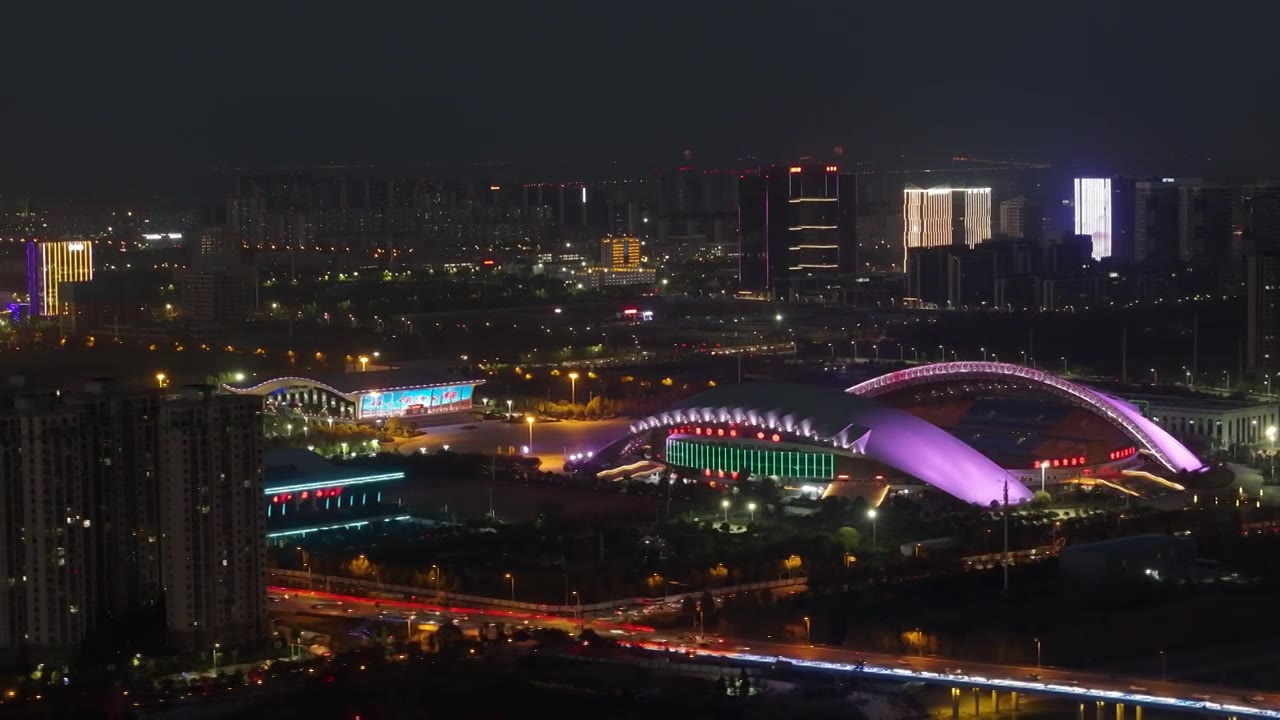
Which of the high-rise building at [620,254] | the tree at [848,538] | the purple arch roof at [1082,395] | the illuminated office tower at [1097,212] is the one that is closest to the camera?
the tree at [848,538]

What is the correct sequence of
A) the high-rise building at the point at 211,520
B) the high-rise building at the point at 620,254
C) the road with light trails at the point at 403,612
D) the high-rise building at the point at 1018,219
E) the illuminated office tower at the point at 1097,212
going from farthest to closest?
the high-rise building at the point at 1018,219, the high-rise building at the point at 620,254, the illuminated office tower at the point at 1097,212, the road with light trails at the point at 403,612, the high-rise building at the point at 211,520

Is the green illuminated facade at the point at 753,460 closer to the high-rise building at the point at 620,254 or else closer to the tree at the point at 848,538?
the tree at the point at 848,538

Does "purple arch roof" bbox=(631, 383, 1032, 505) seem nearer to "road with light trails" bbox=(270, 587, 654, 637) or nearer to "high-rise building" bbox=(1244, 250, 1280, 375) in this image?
"road with light trails" bbox=(270, 587, 654, 637)

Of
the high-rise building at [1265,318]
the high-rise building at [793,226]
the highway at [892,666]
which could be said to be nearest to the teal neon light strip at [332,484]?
the highway at [892,666]

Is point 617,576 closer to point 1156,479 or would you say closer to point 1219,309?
point 1156,479

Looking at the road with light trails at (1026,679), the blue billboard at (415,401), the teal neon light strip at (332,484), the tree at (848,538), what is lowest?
the road with light trails at (1026,679)

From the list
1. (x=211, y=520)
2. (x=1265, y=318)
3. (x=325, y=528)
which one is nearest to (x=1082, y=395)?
(x=325, y=528)

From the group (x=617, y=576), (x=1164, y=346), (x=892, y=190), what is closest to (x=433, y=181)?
(x=892, y=190)

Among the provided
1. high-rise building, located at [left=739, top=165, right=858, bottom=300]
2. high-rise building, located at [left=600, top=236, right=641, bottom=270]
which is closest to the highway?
high-rise building, located at [left=739, top=165, right=858, bottom=300]
